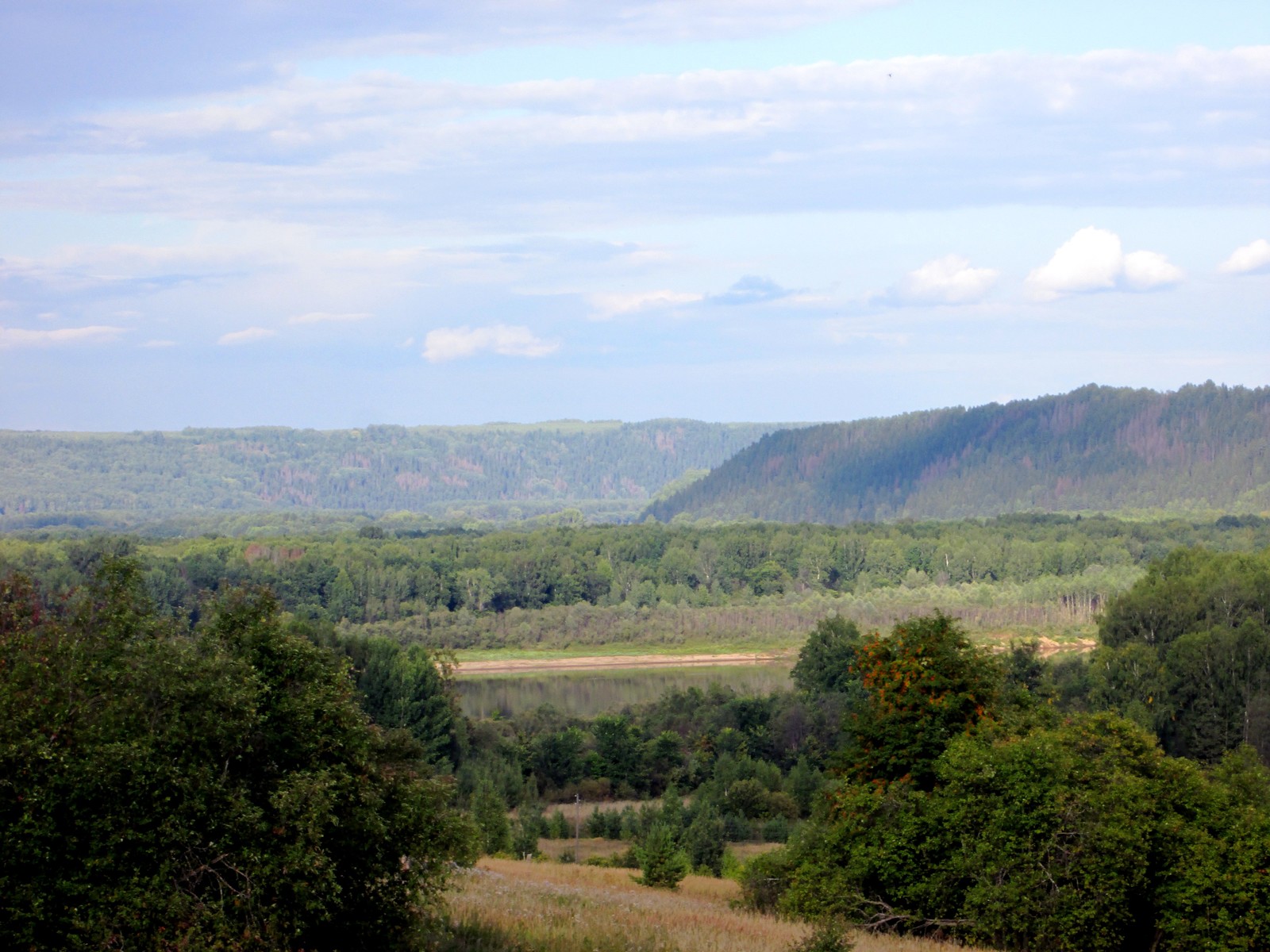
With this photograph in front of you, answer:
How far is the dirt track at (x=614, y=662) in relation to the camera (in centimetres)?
10944

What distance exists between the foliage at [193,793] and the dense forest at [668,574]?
3817 inches

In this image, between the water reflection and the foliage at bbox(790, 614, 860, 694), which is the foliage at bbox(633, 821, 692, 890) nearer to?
the foliage at bbox(790, 614, 860, 694)

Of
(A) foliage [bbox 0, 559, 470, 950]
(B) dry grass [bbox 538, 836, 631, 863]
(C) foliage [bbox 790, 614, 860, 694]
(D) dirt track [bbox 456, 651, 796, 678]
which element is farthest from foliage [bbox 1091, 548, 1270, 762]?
(A) foliage [bbox 0, 559, 470, 950]

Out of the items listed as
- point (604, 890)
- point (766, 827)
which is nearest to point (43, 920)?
point (604, 890)

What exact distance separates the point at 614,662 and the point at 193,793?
104850 mm

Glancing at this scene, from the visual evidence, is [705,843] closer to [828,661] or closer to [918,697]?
[918,697]

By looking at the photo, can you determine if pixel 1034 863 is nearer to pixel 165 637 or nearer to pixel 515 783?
pixel 165 637

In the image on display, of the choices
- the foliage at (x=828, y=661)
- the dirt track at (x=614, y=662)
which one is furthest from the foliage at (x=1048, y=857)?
the dirt track at (x=614, y=662)

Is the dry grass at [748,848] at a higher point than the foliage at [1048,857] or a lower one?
lower

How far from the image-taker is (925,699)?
2450cm

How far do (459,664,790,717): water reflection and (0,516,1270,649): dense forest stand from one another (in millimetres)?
19414

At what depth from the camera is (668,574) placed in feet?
542

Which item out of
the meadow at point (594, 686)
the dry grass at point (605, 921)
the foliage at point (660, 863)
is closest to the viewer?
the dry grass at point (605, 921)

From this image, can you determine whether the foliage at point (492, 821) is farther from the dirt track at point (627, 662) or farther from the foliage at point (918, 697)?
the dirt track at point (627, 662)
